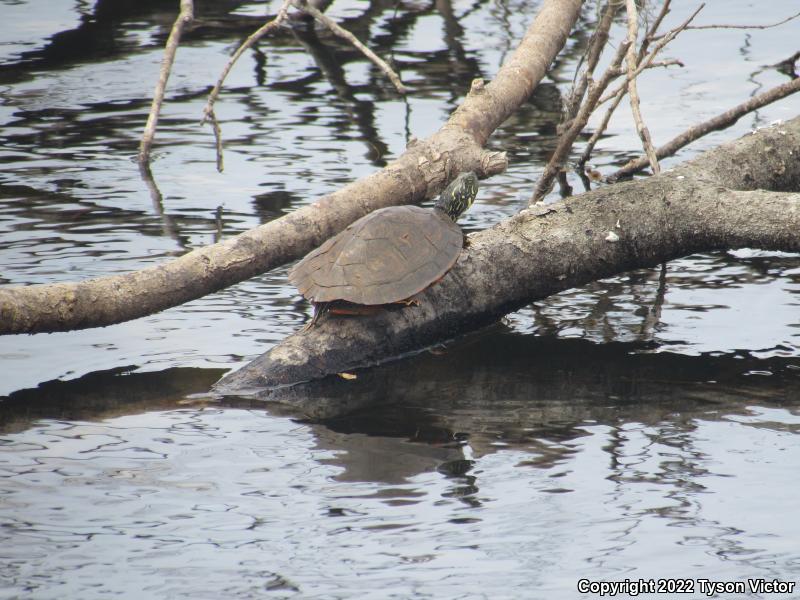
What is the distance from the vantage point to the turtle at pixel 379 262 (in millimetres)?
5664

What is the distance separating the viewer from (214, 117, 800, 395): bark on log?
5977mm

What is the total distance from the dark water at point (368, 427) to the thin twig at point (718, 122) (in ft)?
2.66

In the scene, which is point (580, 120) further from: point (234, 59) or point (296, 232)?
point (234, 59)

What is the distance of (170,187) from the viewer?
359 inches

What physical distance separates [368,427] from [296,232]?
1.87m

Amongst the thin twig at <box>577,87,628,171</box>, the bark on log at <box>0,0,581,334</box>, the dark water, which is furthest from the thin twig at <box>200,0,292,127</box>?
the thin twig at <box>577,87,628,171</box>

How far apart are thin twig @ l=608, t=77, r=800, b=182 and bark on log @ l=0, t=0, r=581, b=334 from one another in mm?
1066

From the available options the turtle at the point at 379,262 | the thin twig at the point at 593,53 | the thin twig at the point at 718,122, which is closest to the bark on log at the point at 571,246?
the turtle at the point at 379,262

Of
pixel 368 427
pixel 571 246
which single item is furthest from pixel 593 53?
pixel 368 427

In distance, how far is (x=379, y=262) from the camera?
5.77 m

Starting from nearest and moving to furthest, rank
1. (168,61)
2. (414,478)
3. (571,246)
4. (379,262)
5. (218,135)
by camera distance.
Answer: (414,478) < (379,262) < (571,246) < (218,135) < (168,61)

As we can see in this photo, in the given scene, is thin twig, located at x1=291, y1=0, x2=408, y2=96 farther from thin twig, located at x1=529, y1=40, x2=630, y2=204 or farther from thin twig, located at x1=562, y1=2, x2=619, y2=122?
thin twig, located at x1=529, y1=40, x2=630, y2=204

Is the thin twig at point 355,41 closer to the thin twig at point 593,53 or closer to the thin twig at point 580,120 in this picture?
the thin twig at point 593,53

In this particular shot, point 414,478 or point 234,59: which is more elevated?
point 234,59
